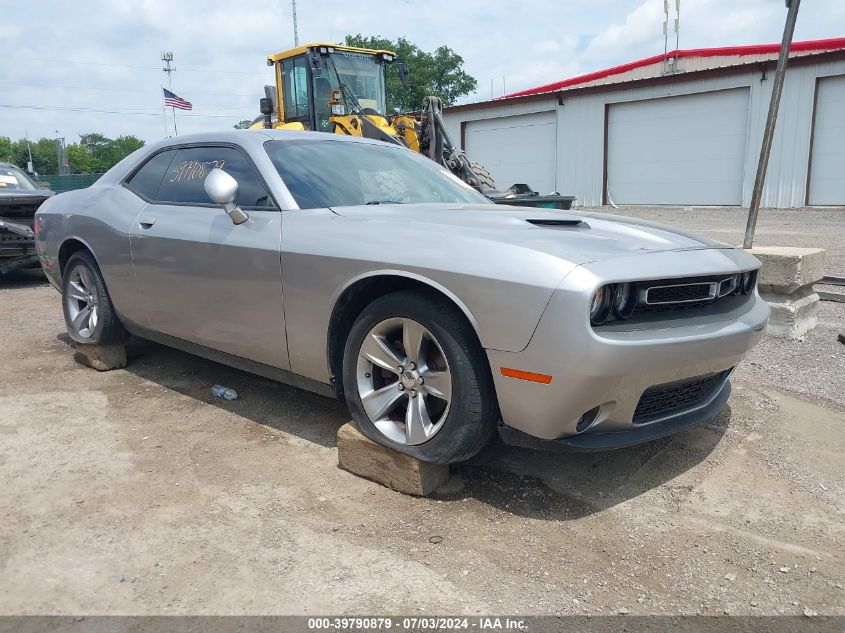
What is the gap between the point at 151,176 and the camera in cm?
442

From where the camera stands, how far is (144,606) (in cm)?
221

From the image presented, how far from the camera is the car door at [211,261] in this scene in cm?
339

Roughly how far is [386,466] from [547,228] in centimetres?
124

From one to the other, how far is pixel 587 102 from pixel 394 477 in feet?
70.2

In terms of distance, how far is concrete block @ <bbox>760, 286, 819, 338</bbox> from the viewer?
505 centimetres

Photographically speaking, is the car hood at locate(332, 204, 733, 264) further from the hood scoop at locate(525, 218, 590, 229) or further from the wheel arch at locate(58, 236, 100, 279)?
the wheel arch at locate(58, 236, 100, 279)

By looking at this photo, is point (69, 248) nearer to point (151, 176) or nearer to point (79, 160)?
point (151, 176)

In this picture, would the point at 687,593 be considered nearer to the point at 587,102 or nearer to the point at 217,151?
the point at 217,151

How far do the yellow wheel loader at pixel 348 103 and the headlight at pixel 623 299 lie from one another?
24.4ft

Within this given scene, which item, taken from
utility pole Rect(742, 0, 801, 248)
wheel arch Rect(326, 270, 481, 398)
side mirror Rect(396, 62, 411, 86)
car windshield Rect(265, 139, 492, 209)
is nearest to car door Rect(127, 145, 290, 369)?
car windshield Rect(265, 139, 492, 209)

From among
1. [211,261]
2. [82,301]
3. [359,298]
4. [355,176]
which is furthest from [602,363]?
[82,301]

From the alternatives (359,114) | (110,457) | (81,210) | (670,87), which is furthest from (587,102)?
(110,457)

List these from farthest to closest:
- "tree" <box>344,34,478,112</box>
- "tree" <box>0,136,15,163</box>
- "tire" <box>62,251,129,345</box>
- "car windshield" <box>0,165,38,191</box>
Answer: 1. "tree" <box>0,136,15,163</box>
2. "tree" <box>344,34,478,112</box>
3. "car windshield" <box>0,165,38,191</box>
4. "tire" <box>62,251,129,345</box>

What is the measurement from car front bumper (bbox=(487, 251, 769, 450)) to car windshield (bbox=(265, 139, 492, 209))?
142cm
